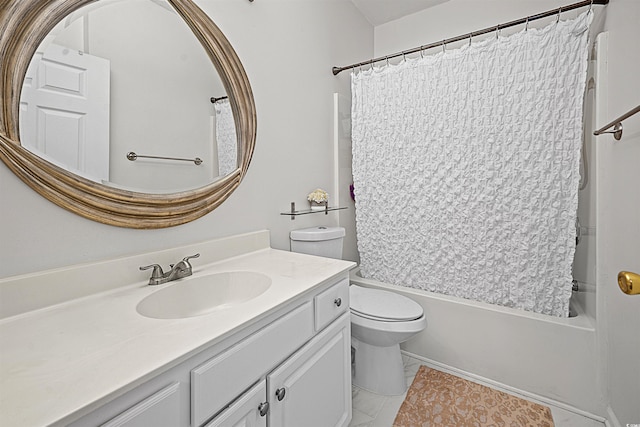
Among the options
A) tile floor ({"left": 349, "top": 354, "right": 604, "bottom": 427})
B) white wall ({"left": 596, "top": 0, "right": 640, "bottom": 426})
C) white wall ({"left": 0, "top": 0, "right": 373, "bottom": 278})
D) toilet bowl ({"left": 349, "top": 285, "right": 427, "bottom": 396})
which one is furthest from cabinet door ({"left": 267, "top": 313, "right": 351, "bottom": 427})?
white wall ({"left": 596, "top": 0, "right": 640, "bottom": 426})

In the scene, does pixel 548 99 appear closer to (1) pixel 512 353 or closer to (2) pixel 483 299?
(2) pixel 483 299

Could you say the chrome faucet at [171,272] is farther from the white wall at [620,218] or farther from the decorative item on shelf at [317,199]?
the white wall at [620,218]

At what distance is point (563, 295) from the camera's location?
1.63 meters

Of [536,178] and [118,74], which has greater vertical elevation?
[118,74]

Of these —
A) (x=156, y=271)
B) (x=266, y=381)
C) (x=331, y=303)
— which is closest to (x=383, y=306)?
(x=331, y=303)

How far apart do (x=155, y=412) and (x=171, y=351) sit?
114 millimetres

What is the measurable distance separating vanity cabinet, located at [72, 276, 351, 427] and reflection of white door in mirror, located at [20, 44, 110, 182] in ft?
2.50

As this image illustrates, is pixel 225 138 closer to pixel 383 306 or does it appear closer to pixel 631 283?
pixel 383 306

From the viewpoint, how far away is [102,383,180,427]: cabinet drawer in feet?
1.85

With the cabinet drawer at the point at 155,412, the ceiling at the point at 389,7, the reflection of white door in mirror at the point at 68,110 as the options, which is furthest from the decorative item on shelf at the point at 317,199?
the ceiling at the point at 389,7

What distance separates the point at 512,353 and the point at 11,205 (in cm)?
233

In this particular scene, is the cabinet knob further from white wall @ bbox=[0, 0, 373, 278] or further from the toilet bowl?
the toilet bowl

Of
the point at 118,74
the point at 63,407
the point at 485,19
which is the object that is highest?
the point at 485,19

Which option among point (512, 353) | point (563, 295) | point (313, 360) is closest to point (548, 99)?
point (563, 295)
